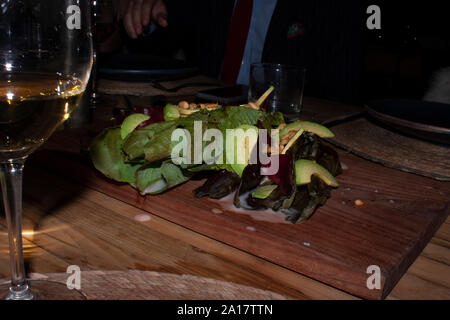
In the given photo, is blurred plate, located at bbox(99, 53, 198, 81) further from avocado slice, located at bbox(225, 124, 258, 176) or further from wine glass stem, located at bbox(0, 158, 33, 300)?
wine glass stem, located at bbox(0, 158, 33, 300)

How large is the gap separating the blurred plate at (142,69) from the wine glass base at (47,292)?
1.03 m

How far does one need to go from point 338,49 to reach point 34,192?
237 cm

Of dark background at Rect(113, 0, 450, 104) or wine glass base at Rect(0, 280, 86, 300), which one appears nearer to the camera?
wine glass base at Rect(0, 280, 86, 300)

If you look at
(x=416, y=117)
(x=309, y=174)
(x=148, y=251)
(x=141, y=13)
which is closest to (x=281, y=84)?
(x=416, y=117)

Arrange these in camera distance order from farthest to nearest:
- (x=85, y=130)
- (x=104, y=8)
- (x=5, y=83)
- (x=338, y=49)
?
(x=338, y=49) → (x=104, y=8) → (x=85, y=130) → (x=5, y=83)

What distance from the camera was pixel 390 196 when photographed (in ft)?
2.19

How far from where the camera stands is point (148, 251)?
50 centimetres

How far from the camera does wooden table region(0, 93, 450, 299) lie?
458mm

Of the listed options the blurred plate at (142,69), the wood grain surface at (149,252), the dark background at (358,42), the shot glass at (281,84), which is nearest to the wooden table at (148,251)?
the wood grain surface at (149,252)

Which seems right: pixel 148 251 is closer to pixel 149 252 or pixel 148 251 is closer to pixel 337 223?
pixel 149 252

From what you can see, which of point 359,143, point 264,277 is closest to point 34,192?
point 264,277

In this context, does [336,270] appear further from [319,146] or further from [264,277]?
[319,146]

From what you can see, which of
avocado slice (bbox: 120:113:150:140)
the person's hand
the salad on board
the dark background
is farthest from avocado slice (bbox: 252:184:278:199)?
the person's hand

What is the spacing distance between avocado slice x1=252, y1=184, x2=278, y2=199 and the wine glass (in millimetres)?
279
